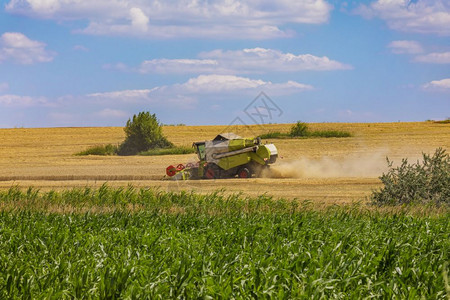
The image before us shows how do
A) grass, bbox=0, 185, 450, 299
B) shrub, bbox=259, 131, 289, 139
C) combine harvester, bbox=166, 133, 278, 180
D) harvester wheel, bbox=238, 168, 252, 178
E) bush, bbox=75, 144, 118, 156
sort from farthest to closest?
shrub, bbox=259, 131, 289, 139 < bush, bbox=75, 144, 118, 156 < harvester wheel, bbox=238, 168, 252, 178 < combine harvester, bbox=166, 133, 278, 180 < grass, bbox=0, 185, 450, 299

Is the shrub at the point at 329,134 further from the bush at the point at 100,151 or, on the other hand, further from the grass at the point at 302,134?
the bush at the point at 100,151

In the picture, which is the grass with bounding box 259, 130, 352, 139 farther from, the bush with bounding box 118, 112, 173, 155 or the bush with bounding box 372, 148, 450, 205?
the bush with bounding box 372, 148, 450, 205

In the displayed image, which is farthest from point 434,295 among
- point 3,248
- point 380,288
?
point 3,248

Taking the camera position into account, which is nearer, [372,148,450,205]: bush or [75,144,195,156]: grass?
[372,148,450,205]: bush

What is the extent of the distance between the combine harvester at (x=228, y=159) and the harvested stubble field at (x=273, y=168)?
819 mm

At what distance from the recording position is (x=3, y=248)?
8.66m

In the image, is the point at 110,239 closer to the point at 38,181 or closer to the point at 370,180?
the point at 370,180

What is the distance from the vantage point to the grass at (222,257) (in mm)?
6375

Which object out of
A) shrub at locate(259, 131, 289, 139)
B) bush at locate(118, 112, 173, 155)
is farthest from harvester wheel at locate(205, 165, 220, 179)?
shrub at locate(259, 131, 289, 139)

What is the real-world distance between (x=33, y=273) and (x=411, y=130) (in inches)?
1888

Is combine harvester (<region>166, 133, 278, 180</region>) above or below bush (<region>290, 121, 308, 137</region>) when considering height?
below

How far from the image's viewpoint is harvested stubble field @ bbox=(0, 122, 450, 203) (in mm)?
22703

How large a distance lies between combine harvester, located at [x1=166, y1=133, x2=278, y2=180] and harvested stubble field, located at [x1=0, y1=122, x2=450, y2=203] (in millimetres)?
819

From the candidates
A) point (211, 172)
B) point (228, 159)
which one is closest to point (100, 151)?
point (211, 172)
